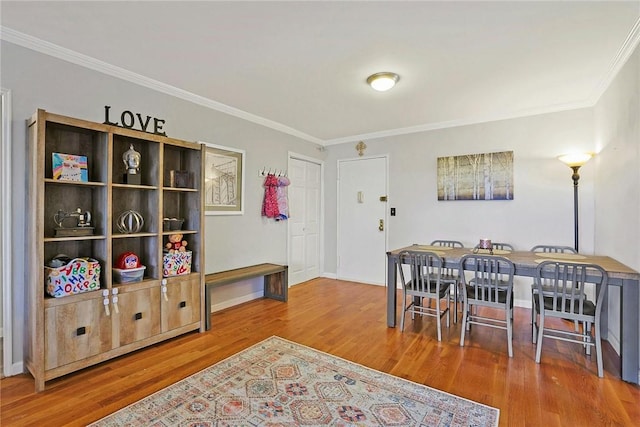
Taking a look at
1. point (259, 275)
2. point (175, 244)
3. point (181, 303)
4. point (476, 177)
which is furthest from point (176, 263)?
point (476, 177)

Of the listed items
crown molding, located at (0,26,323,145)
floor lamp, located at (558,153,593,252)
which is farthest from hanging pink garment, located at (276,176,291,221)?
floor lamp, located at (558,153,593,252)

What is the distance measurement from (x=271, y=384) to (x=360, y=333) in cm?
118

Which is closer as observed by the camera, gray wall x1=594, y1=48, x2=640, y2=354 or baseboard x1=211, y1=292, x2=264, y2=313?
gray wall x1=594, y1=48, x2=640, y2=354

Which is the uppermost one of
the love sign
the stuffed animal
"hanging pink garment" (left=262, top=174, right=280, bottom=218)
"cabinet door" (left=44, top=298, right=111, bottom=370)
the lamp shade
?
the love sign

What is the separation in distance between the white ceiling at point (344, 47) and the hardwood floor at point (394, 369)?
2.50 metres

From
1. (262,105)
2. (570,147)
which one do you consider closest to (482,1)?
(262,105)

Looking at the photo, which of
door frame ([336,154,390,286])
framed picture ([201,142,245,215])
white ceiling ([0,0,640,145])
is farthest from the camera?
door frame ([336,154,390,286])

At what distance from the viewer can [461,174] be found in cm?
440

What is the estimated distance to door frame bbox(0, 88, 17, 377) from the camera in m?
2.27

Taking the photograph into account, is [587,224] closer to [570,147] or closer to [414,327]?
[570,147]

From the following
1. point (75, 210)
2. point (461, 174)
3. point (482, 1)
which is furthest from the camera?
point (461, 174)

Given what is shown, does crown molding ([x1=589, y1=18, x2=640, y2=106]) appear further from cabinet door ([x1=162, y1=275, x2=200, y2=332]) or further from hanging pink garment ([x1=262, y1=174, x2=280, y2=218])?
cabinet door ([x1=162, y1=275, x2=200, y2=332])

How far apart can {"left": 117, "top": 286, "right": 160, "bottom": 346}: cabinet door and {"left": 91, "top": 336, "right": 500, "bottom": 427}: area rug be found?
2.39ft

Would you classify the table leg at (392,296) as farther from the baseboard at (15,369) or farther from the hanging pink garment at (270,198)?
the baseboard at (15,369)
